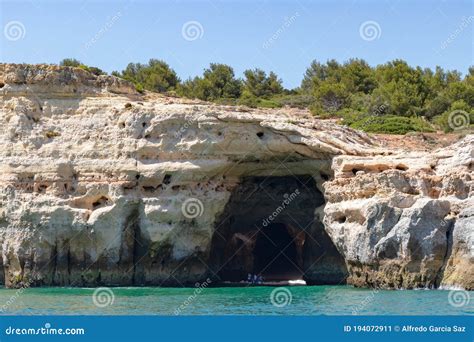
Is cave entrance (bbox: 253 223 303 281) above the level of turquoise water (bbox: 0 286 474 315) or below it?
above

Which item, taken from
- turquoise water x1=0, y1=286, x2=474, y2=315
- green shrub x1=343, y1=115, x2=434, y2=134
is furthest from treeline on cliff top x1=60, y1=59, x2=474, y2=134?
turquoise water x1=0, y1=286, x2=474, y2=315

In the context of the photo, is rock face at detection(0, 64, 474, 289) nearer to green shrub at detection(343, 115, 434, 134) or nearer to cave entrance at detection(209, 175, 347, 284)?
cave entrance at detection(209, 175, 347, 284)

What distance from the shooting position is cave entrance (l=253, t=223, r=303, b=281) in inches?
1938

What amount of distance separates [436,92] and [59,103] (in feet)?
99.6

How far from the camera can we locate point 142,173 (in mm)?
39875

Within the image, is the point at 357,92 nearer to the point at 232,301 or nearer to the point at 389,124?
the point at 389,124

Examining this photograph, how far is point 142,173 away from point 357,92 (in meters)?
31.7

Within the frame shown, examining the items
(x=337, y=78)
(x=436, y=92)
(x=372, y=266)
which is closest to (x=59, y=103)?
(x=372, y=266)

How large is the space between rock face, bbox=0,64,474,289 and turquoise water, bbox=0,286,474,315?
180 cm

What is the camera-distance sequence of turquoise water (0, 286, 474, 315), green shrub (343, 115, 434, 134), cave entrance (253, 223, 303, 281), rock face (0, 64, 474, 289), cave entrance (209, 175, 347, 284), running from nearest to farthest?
turquoise water (0, 286, 474, 315)
rock face (0, 64, 474, 289)
cave entrance (209, 175, 347, 284)
cave entrance (253, 223, 303, 281)
green shrub (343, 115, 434, 134)

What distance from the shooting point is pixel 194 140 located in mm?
40062

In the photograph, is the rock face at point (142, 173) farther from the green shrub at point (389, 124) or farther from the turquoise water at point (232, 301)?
the green shrub at point (389, 124)

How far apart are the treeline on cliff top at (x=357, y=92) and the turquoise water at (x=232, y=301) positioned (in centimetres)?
1877

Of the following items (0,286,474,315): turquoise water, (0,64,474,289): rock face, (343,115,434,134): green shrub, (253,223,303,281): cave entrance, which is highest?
(343,115,434,134): green shrub
